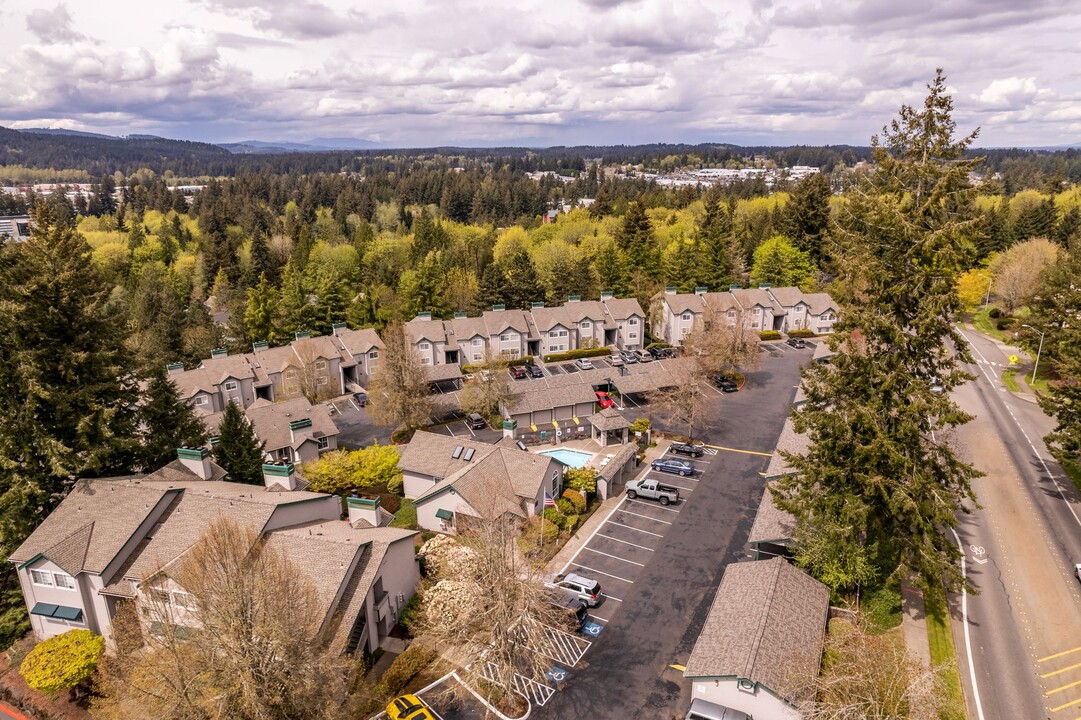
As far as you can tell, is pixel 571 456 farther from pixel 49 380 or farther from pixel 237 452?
pixel 49 380

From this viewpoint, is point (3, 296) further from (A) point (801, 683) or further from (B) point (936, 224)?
(B) point (936, 224)

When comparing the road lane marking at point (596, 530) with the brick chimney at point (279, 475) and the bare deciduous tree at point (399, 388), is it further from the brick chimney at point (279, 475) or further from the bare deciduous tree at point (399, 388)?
the bare deciduous tree at point (399, 388)

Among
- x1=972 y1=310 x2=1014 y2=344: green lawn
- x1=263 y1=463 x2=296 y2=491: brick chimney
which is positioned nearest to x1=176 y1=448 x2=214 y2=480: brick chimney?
x1=263 y1=463 x2=296 y2=491: brick chimney

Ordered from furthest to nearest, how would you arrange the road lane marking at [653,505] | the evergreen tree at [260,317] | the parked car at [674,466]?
the evergreen tree at [260,317] < the parked car at [674,466] < the road lane marking at [653,505]

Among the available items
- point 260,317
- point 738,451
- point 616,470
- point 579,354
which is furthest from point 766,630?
point 260,317

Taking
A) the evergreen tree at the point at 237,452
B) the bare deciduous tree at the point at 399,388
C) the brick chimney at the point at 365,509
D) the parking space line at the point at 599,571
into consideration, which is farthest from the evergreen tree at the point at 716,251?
the brick chimney at the point at 365,509

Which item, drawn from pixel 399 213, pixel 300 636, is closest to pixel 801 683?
pixel 300 636

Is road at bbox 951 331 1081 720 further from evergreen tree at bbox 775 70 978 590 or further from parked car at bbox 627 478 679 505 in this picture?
parked car at bbox 627 478 679 505
